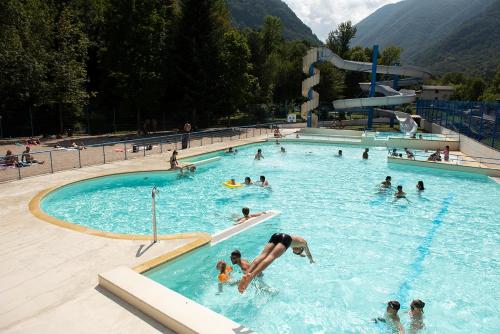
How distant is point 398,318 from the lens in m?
6.62

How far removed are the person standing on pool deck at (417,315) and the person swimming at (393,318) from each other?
0.90 ft

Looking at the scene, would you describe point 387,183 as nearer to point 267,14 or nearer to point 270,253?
point 270,253

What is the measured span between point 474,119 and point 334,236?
19006mm

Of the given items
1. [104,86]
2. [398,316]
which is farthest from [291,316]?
[104,86]

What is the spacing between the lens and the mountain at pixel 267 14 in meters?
153

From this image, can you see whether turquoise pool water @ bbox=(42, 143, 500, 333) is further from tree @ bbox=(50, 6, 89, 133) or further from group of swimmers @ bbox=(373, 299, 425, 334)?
tree @ bbox=(50, 6, 89, 133)

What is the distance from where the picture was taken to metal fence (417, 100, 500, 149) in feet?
66.3

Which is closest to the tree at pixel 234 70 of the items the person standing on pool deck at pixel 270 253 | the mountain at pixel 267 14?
the person standing on pool deck at pixel 270 253

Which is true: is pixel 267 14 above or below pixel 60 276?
above

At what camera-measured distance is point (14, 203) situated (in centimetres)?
1123

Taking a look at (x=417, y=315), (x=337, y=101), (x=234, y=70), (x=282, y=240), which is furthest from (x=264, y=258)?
(x=337, y=101)

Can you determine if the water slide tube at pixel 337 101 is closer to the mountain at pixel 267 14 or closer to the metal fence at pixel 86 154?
the metal fence at pixel 86 154

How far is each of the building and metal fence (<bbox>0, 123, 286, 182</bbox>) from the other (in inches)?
3860

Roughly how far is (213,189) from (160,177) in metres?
2.87
